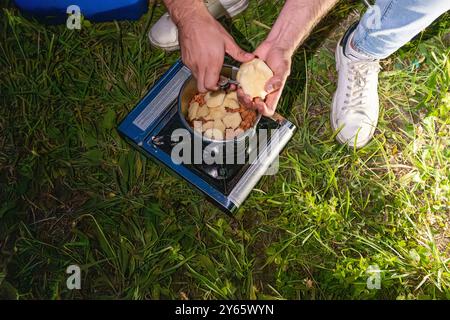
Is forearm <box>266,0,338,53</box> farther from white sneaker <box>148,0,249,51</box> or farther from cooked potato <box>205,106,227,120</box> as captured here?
white sneaker <box>148,0,249,51</box>

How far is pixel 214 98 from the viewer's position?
1.49 m

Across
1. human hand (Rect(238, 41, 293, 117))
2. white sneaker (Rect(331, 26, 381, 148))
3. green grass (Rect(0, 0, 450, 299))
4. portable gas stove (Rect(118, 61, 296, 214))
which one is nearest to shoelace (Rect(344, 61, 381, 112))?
white sneaker (Rect(331, 26, 381, 148))

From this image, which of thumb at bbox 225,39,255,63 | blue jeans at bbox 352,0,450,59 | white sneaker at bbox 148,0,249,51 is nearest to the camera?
blue jeans at bbox 352,0,450,59

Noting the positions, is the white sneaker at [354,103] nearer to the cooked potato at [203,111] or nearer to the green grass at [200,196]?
the green grass at [200,196]

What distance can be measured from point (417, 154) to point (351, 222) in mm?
364

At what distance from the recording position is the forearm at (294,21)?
136 cm

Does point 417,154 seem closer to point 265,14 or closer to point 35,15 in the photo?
point 265,14

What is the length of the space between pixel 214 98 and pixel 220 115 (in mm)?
59

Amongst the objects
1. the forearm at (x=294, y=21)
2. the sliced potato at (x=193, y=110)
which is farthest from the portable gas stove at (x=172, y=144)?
A: the forearm at (x=294, y=21)

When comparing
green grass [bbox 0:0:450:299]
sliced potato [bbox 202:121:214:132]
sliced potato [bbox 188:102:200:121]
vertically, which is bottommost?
green grass [bbox 0:0:450:299]

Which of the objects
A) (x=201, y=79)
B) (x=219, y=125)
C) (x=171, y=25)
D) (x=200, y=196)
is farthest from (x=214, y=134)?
(x=171, y=25)

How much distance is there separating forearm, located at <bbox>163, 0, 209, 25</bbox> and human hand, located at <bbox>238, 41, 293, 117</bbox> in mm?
211

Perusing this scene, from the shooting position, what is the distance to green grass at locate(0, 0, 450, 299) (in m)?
1.61
